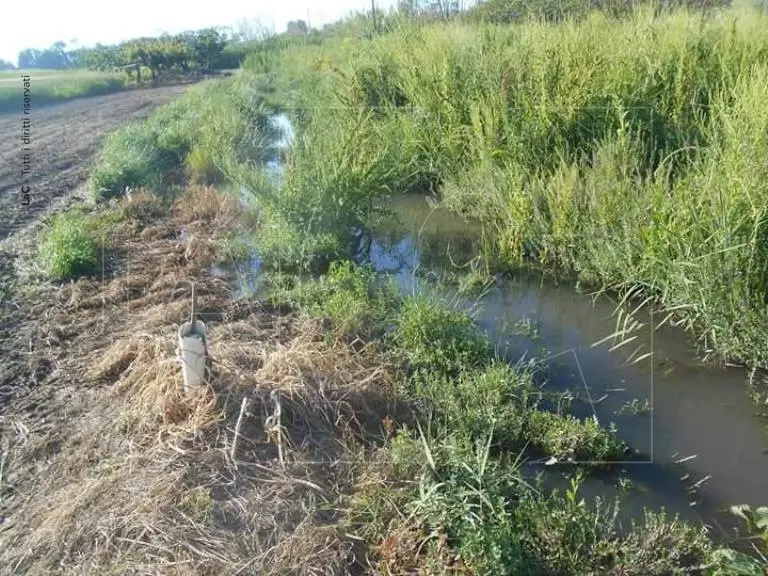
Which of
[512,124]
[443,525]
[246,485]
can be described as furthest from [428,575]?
[512,124]

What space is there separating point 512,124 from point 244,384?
425 cm

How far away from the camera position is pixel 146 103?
1755cm

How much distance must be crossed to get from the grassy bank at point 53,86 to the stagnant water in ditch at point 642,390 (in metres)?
13.7

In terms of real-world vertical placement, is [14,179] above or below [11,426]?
above

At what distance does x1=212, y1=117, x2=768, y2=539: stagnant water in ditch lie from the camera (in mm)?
3055

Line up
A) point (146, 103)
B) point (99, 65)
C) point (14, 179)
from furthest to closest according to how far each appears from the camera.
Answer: point (99, 65) → point (146, 103) → point (14, 179)

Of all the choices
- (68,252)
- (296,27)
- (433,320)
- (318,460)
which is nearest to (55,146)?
(68,252)

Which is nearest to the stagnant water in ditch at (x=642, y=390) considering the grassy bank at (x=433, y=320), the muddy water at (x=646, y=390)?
the muddy water at (x=646, y=390)

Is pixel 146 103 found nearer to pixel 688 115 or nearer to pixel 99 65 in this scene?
pixel 99 65

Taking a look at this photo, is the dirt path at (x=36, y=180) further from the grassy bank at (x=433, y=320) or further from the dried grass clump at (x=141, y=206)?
the dried grass clump at (x=141, y=206)

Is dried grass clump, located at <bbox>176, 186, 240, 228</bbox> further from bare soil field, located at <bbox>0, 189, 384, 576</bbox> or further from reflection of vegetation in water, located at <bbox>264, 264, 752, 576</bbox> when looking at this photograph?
reflection of vegetation in water, located at <bbox>264, 264, 752, 576</bbox>

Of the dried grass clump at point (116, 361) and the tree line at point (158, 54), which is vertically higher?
the tree line at point (158, 54)

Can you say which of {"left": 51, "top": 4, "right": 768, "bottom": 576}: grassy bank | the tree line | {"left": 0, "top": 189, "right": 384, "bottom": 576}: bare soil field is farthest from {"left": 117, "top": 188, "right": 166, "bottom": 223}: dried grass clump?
the tree line

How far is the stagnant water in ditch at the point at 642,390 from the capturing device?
305 centimetres
